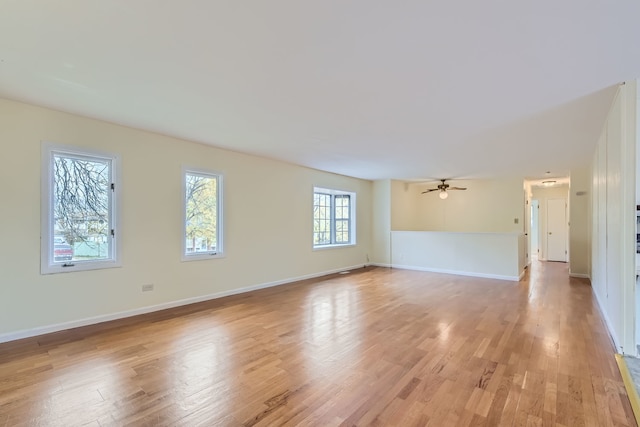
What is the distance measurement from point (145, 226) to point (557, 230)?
37.1ft

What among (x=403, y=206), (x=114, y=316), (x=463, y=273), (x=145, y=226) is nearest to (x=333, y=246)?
(x=403, y=206)

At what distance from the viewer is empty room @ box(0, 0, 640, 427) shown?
6.44 feet

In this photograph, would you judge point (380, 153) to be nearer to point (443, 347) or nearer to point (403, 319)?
point (403, 319)

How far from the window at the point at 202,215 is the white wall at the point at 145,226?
13cm

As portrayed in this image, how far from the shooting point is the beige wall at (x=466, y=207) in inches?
318

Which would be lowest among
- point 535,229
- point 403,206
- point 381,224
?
point 535,229

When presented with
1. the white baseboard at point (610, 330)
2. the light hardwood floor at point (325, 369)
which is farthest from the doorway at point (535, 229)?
the light hardwood floor at point (325, 369)

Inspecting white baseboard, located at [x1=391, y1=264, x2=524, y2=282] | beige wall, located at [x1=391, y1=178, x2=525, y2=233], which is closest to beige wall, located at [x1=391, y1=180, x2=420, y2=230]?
beige wall, located at [x1=391, y1=178, x2=525, y2=233]

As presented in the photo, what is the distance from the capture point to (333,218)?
784cm

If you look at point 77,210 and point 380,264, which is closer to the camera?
point 77,210

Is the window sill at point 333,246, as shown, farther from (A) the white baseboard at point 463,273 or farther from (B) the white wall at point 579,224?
(B) the white wall at point 579,224

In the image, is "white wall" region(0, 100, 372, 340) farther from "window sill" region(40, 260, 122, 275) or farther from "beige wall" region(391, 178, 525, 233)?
"beige wall" region(391, 178, 525, 233)

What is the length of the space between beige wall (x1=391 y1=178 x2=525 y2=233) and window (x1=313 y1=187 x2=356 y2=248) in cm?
130

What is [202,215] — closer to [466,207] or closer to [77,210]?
[77,210]
